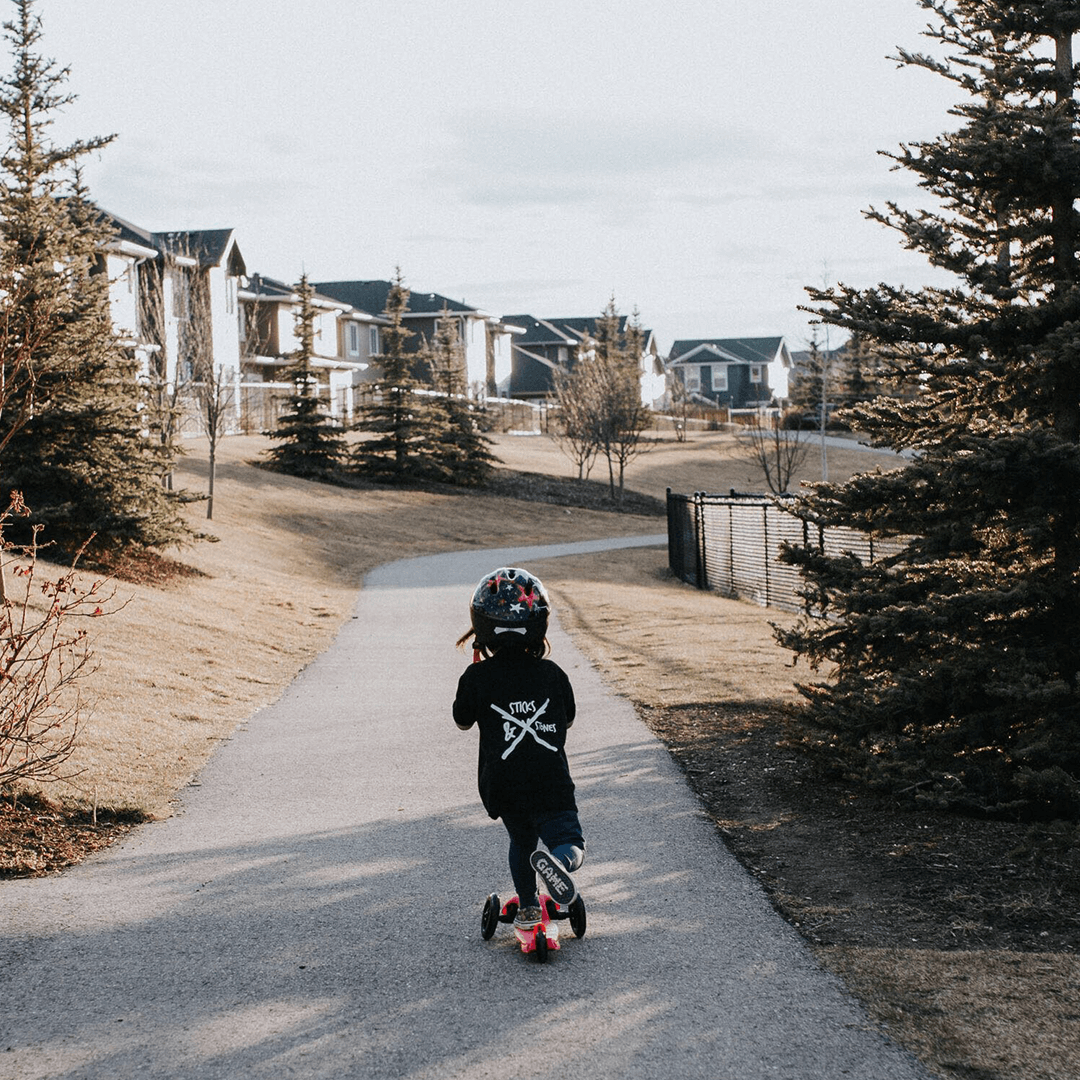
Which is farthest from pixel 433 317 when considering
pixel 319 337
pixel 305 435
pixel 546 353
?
pixel 305 435

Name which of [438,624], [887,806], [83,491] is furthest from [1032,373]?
[83,491]

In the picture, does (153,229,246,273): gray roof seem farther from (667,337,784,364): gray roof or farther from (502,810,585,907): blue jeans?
(667,337,784,364): gray roof

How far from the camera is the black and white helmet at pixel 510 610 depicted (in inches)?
204

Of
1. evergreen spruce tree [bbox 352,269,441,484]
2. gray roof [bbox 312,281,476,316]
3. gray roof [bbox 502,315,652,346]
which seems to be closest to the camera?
evergreen spruce tree [bbox 352,269,441,484]

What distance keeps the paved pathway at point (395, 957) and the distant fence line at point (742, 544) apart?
10.1 meters

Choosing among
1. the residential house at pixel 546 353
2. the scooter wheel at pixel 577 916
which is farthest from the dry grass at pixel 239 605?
the residential house at pixel 546 353

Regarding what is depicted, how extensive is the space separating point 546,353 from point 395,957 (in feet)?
284

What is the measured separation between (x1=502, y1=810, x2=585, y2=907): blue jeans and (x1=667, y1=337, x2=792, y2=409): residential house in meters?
100

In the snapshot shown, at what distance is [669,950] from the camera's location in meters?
4.96

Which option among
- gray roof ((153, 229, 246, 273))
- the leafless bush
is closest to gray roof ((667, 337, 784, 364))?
gray roof ((153, 229, 246, 273))

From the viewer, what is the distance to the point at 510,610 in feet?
17.0

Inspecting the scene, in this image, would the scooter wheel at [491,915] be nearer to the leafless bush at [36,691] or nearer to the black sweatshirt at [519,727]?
the black sweatshirt at [519,727]

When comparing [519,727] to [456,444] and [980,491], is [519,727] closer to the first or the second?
[980,491]

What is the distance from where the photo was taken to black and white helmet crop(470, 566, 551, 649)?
17.0 ft
